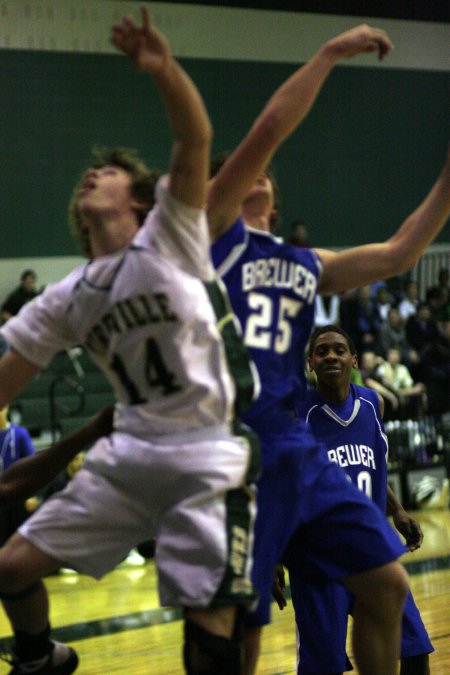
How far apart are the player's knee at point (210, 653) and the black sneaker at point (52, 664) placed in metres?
0.45

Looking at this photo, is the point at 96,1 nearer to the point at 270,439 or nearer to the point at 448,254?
the point at 448,254

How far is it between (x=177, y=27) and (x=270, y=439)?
563 inches

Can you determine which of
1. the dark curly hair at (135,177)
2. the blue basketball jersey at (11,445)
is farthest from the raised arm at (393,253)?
the blue basketball jersey at (11,445)

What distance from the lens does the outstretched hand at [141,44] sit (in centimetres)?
282

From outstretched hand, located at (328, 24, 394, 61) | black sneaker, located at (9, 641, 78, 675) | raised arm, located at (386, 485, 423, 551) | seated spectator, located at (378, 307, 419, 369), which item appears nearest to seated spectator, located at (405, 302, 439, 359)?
seated spectator, located at (378, 307, 419, 369)

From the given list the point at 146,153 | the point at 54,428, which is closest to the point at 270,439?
the point at 54,428

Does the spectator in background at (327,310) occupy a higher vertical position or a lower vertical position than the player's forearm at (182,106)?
lower

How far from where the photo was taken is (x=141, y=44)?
9.30 ft

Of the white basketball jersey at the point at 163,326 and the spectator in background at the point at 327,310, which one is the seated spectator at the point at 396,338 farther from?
the white basketball jersey at the point at 163,326

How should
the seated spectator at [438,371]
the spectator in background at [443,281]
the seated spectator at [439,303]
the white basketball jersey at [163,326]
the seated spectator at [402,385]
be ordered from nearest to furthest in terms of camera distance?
the white basketball jersey at [163,326] < the seated spectator at [402,385] < the seated spectator at [438,371] < the seated spectator at [439,303] < the spectator in background at [443,281]

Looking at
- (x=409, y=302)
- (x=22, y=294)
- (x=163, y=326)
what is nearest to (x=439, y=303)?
(x=409, y=302)

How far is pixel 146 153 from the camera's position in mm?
16750

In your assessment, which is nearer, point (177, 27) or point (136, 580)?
point (136, 580)

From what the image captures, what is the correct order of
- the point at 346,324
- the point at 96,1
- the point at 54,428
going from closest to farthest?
1. the point at 54,428
2. the point at 346,324
3. the point at 96,1
